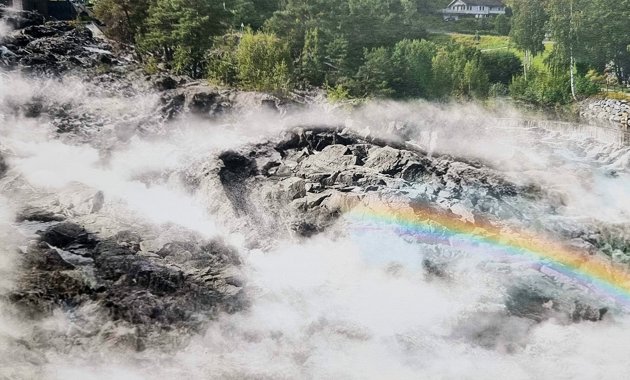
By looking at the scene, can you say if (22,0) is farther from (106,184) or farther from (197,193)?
(197,193)

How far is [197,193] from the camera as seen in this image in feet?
79.0

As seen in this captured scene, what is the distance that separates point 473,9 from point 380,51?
11.0 metres

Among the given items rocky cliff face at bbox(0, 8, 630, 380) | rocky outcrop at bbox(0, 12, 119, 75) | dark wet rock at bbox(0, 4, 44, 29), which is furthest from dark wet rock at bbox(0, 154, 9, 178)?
dark wet rock at bbox(0, 4, 44, 29)

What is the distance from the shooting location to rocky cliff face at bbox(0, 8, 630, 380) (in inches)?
718

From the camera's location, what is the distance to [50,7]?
41531 millimetres

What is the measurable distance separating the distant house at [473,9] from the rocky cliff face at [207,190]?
10410mm

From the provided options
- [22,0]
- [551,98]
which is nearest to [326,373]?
[551,98]

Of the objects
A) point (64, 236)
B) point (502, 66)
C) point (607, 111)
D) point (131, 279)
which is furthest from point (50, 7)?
point (607, 111)

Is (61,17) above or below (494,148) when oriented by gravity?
above

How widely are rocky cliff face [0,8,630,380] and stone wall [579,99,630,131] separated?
1.66m

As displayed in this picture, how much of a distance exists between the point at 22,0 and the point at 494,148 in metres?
29.6

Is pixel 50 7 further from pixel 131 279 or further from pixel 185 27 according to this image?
pixel 131 279

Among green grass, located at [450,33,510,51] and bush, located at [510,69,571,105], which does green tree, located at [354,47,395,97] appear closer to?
bush, located at [510,69,571,105]

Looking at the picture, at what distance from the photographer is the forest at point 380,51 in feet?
100
